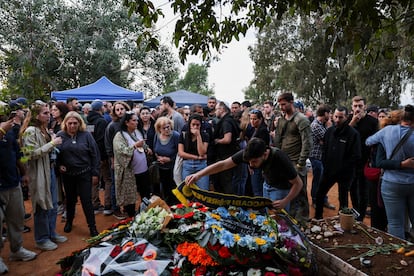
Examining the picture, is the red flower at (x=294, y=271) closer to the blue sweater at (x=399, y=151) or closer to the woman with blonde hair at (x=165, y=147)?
the blue sweater at (x=399, y=151)

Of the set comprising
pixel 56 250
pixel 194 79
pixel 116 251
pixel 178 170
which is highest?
pixel 194 79

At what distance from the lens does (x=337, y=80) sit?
936 inches

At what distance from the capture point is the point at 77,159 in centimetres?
438

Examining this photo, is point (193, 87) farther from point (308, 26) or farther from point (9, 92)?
point (9, 92)

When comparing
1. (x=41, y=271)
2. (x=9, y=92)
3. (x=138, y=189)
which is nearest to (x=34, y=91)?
(x=9, y=92)

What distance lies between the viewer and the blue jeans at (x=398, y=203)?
3383mm

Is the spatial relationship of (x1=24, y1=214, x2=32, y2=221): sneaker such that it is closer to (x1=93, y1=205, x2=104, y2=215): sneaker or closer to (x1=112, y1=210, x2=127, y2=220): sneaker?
(x1=93, y1=205, x2=104, y2=215): sneaker

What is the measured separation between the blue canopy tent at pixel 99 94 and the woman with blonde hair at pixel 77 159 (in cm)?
779

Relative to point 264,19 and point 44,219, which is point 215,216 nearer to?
point 264,19

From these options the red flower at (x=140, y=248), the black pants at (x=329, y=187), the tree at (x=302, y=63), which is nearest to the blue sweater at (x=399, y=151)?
the black pants at (x=329, y=187)

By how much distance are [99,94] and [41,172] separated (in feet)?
27.7

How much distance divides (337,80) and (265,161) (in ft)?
75.4

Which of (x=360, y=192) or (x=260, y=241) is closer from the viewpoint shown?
(x=260, y=241)

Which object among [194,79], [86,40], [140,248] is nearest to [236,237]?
[140,248]
